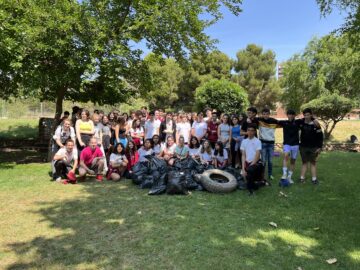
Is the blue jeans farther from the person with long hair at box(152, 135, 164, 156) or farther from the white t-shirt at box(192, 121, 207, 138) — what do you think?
the person with long hair at box(152, 135, 164, 156)

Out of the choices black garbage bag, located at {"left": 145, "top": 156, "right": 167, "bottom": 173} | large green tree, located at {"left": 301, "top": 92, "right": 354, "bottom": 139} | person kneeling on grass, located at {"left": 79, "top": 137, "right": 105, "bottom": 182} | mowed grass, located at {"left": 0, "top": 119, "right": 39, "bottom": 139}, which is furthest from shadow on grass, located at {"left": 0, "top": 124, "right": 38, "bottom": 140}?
large green tree, located at {"left": 301, "top": 92, "right": 354, "bottom": 139}

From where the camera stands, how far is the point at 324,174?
31.1 ft

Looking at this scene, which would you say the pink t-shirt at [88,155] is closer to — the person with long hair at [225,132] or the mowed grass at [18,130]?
the person with long hair at [225,132]

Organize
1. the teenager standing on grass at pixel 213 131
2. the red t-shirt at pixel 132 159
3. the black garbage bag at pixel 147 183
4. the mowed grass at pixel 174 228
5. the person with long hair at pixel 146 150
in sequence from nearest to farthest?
the mowed grass at pixel 174 228 < the black garbage bag at pixel 147 183 < the red t-shirt at pixel 132 159 < the person with long hair at pixel 146 150 < the teenager standing on grass at pixel 213 131

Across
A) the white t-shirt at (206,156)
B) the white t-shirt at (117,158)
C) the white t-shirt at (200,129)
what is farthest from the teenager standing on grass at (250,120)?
the white t-shirt at (117,158)

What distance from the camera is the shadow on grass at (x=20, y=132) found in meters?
20.7

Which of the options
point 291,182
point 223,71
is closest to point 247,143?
point 291,182

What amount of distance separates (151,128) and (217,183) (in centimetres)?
340

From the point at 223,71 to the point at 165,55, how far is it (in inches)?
1165

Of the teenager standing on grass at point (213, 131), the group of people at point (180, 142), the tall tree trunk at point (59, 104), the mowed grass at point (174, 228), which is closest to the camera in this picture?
the mowed grass at point (174, 228)

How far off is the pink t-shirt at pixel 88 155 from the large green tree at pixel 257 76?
35.5 m

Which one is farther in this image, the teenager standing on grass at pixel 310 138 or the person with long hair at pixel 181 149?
the person with long hair at pixel 181 149

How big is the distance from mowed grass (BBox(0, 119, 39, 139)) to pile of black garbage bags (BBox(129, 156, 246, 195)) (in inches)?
554

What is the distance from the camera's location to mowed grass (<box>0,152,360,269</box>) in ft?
13.4
